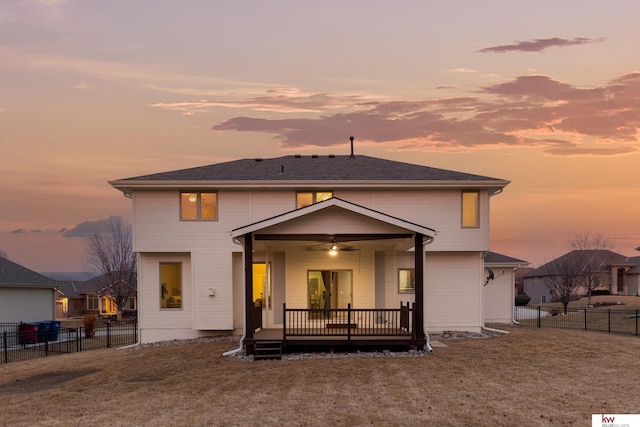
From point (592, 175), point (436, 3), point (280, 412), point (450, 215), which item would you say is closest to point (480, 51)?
point (436, 3)

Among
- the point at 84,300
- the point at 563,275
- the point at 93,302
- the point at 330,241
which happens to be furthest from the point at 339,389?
the point at 84,300

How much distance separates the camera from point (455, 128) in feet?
92.4

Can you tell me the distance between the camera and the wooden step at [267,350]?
16875 mm

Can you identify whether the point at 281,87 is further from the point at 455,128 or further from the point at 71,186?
the point at 71,186

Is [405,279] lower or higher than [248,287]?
lower

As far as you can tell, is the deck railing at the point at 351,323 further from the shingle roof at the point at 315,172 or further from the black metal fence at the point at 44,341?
the black metal fence at the point at 44,341

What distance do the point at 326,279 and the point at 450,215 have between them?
5421mm

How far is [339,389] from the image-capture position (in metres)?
12.5

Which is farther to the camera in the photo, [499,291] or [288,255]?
[499,291]

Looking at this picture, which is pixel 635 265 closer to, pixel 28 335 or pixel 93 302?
pixel 28 335

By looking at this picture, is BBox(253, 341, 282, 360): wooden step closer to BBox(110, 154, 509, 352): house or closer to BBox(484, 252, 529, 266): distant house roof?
BBox(110, 154, 509, 352): house

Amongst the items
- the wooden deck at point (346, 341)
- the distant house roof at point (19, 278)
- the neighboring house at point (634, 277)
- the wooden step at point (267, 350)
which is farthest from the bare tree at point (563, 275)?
the distant house roof at point (19, 278)

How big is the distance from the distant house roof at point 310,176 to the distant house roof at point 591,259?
40942mm

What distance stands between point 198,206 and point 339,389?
471 inches
